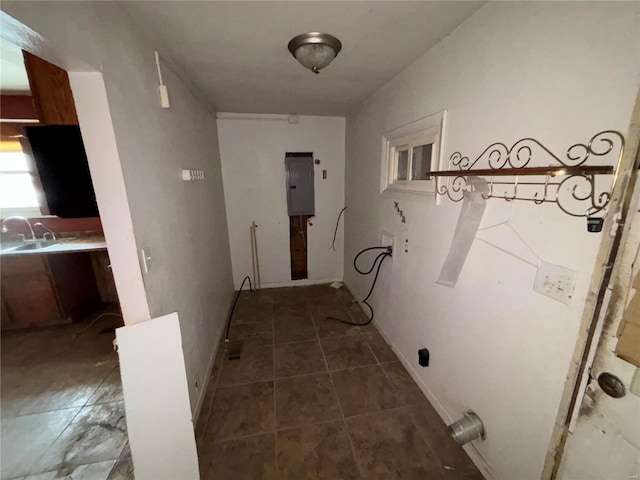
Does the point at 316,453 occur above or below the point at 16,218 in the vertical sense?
below

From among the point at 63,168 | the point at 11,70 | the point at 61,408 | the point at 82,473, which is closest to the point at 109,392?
the point at 61,408

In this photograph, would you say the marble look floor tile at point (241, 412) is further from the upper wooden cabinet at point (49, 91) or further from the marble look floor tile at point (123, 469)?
the upper wooden cabinet at point (49, 91)

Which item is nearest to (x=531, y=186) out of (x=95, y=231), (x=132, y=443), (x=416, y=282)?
(x=416, y=282)

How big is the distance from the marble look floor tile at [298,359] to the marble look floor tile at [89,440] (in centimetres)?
107

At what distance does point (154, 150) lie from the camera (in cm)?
133

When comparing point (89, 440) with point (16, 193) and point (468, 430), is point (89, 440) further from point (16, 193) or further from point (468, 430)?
point (16, 193)

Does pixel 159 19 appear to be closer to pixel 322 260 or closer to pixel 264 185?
pixel 264 185

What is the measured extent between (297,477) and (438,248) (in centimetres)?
154

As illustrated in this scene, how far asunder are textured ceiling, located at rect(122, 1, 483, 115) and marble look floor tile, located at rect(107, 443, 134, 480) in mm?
2350

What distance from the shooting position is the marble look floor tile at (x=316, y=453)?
136 centimetres

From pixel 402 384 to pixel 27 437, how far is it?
97.8 inches

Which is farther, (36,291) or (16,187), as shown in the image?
(16,187)

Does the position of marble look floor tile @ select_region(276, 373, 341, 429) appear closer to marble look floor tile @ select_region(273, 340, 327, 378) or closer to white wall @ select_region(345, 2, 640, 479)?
marble look floor tile @ select_region(273, 340, 327, 378)

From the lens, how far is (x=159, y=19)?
1188mm
